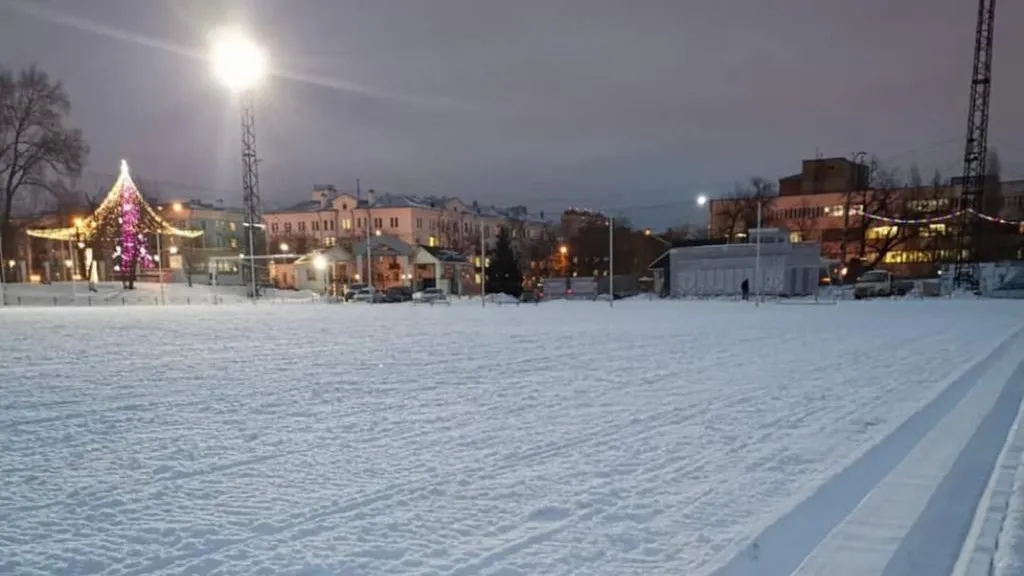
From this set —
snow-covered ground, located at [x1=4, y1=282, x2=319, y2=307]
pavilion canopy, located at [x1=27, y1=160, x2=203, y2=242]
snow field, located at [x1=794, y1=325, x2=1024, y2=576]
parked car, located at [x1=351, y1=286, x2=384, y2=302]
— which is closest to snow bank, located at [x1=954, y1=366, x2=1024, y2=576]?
snow field, located at [x1=794, y1=325, x2=1024, y2=576]

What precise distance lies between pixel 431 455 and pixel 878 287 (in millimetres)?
46286

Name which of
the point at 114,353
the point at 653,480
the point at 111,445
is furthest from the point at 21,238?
the point at 653,480

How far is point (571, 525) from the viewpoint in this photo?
4234mm

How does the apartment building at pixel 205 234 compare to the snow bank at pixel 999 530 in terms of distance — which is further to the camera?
the apartment building at pixel 205 234

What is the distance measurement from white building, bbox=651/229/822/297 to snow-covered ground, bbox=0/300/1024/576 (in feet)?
103

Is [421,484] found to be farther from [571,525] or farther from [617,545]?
[617,545]

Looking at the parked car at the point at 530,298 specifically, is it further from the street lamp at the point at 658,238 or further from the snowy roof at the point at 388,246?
the street lamp at the point at 658,238

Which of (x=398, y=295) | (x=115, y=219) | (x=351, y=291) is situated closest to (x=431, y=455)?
(x=398, y=295)

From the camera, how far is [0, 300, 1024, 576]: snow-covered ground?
3926mm

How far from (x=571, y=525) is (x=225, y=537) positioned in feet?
8.02

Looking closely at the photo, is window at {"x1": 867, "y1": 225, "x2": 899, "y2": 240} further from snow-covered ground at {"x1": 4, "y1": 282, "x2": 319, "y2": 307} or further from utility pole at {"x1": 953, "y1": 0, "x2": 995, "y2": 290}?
snow-covered ground at {"x1": 4, "y1": 282, "x2": 319, "y2": 307}

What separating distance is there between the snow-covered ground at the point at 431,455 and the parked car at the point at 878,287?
3310 centimetres

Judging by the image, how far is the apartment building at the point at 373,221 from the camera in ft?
284

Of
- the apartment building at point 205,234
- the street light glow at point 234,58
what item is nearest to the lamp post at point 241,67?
the street light glow at point 234,58
